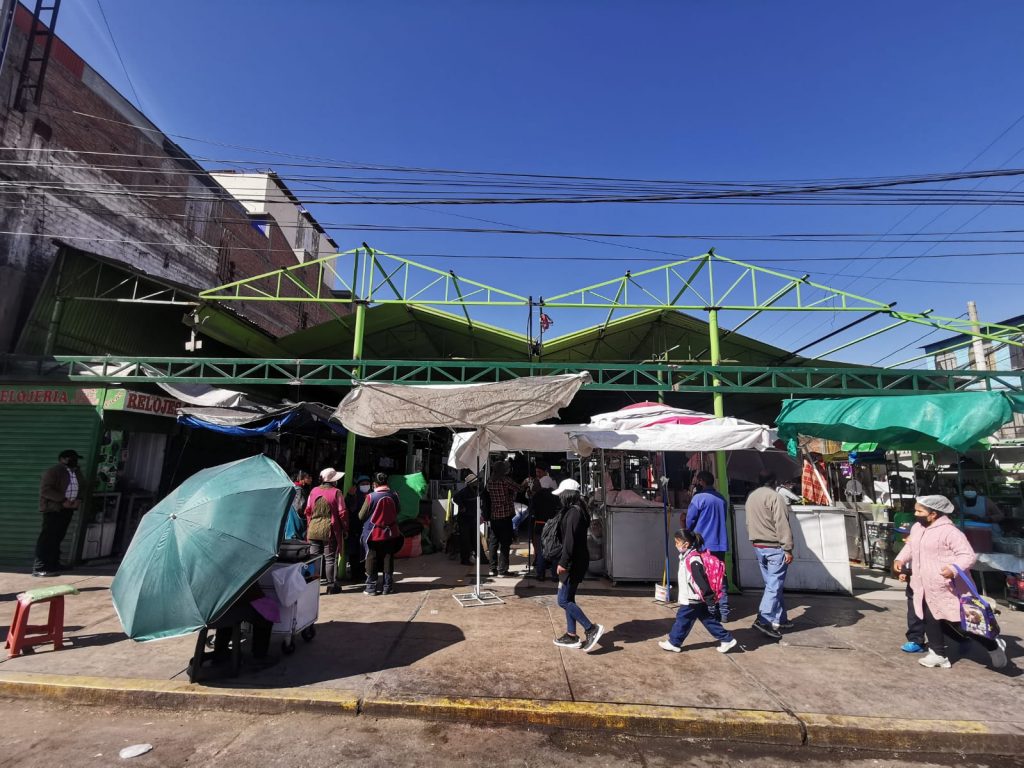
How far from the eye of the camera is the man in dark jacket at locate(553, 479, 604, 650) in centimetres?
557

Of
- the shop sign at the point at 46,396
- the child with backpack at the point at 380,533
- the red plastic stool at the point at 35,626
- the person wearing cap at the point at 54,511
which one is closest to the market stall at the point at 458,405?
the child with backpack at the point at 380,533

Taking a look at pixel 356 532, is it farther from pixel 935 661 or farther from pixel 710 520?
pixel 935 661

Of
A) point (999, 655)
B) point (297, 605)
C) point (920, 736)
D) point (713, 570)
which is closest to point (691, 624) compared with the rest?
point (713, 570)

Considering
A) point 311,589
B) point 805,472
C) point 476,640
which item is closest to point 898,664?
point 476,640

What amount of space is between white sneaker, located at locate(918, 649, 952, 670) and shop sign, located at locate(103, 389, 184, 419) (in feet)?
41.1

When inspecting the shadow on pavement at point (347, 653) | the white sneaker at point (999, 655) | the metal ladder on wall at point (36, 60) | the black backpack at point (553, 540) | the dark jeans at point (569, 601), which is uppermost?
the metal ladder on wall at point (36, 60)

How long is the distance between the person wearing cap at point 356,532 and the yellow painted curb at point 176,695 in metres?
4.04

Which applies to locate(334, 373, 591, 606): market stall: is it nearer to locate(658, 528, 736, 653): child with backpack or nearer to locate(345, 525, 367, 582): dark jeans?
locate(345, 525, 367, 582): dark jeans

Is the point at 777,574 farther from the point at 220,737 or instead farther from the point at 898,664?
the point at 220,737

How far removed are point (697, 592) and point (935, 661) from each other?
2531 millimetres

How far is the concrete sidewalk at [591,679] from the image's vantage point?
4.16 metres

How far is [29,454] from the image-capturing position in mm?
9547

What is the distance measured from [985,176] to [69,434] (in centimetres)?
1713

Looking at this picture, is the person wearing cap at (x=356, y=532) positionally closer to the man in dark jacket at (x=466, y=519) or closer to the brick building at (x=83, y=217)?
the man in dark jacket at (x=466, y=519)
